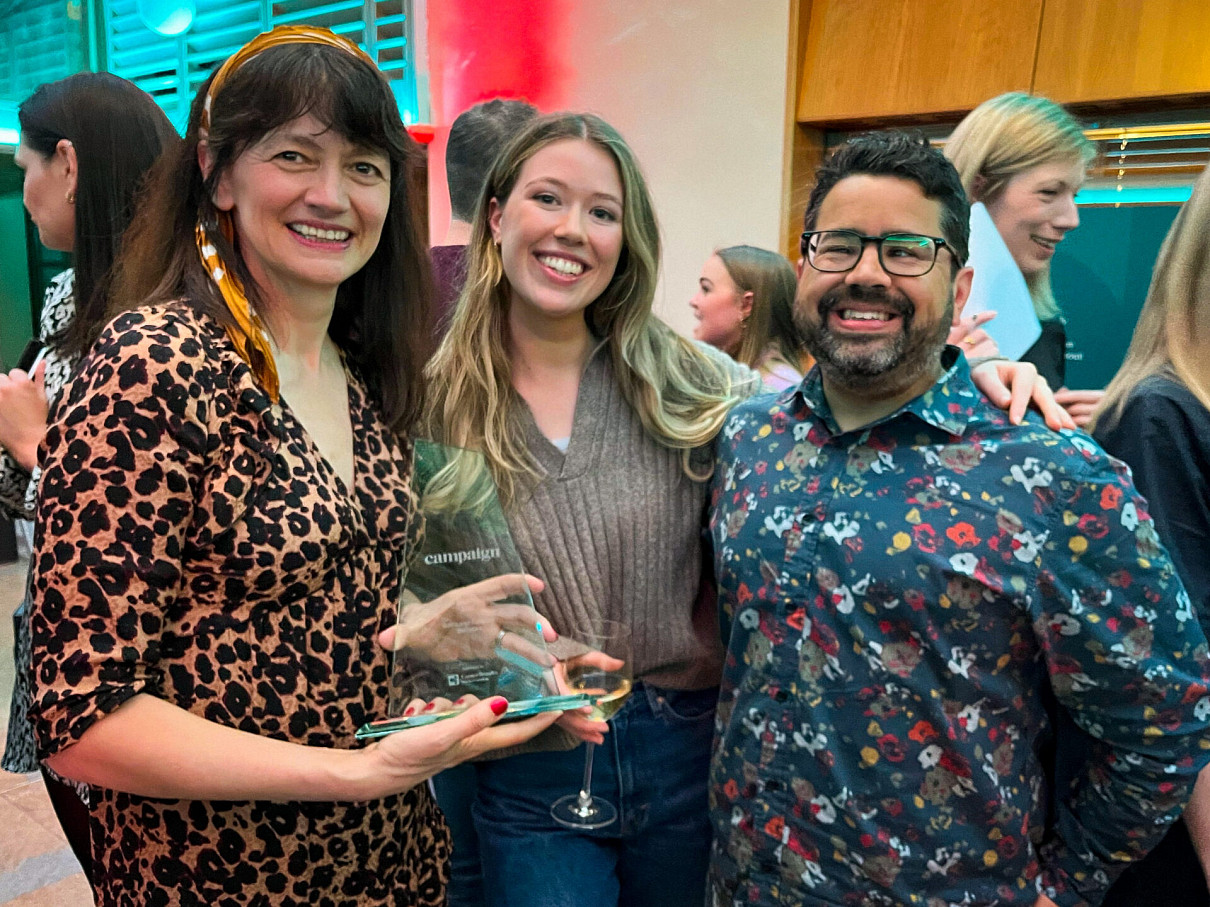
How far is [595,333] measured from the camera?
75.0 inches

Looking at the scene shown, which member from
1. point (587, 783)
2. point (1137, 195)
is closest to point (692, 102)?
point (1137, 195)

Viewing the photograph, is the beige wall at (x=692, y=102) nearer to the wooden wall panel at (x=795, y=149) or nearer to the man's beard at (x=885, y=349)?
the wooden wall panel at (x=795, y=149)

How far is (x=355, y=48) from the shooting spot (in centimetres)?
136

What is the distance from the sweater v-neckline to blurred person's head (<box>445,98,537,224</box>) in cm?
105

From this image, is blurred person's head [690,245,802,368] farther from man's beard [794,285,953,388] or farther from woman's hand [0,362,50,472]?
woman's hand [0,362,50,472]

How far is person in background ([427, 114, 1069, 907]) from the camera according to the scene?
5.46ft

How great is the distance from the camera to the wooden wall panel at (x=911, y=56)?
4043 millimetres

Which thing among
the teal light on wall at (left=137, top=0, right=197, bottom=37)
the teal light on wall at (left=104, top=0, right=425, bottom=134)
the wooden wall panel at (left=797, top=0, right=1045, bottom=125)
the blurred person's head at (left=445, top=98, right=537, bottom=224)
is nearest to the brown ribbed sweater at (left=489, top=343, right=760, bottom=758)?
the blurred person's head at (left=445, top=98, right=537, bottom=224)

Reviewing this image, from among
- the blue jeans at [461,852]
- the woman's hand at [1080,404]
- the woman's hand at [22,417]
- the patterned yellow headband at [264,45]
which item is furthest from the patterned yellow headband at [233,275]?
the woman's hand at [1080,404]

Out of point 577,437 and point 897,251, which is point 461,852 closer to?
point 577,437

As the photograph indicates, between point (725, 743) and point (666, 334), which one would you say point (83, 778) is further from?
point (666, 334)

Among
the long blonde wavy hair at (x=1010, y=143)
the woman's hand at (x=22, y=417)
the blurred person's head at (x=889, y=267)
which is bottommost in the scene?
the woman's hand at (x=22, y=417)

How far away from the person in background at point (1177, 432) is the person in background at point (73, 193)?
197cm

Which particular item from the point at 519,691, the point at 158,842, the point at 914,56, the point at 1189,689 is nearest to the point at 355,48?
the point at 519,691
